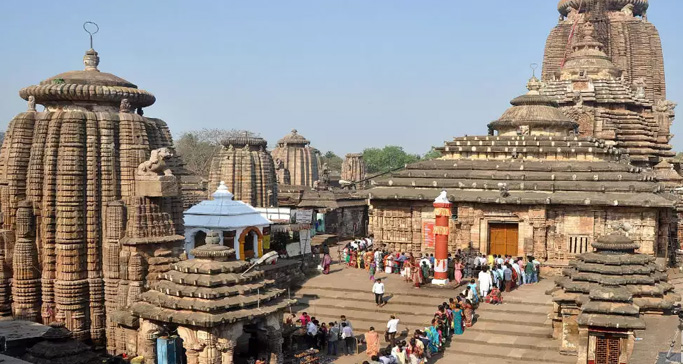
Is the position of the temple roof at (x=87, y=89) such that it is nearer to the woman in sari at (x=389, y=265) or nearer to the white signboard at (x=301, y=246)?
the white signboard at (x=301, y=246)

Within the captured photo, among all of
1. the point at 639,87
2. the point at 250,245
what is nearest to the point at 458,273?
the point at 250,245

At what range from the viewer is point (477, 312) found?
21484mm

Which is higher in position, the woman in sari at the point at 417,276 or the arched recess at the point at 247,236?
the arched recess at the point at 247,236

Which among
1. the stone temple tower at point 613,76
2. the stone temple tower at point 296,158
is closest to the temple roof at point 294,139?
the stone temple tower at point 296,158

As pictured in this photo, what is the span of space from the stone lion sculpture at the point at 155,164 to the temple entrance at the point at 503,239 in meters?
15.0

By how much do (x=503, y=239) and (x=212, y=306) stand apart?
16294 mm

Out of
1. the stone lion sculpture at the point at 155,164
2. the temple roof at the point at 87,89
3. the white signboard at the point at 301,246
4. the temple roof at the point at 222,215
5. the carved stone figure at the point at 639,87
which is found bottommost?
the white signboard at the point at 301,246

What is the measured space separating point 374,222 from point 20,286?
1577 cm

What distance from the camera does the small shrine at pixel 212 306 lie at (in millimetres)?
15039

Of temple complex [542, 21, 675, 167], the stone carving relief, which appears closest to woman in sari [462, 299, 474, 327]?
the stone carving relief

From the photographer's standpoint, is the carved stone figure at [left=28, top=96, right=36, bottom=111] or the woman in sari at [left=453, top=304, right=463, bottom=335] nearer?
the carved stone figure at [left=28, top=96, right=36, bottom=111]

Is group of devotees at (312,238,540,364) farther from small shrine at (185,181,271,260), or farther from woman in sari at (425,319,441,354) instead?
small shrine at (185,181,271,260)

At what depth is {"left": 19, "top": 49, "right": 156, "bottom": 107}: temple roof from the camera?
59.7 feet

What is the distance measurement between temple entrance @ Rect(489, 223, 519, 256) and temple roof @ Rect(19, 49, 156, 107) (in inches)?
589
